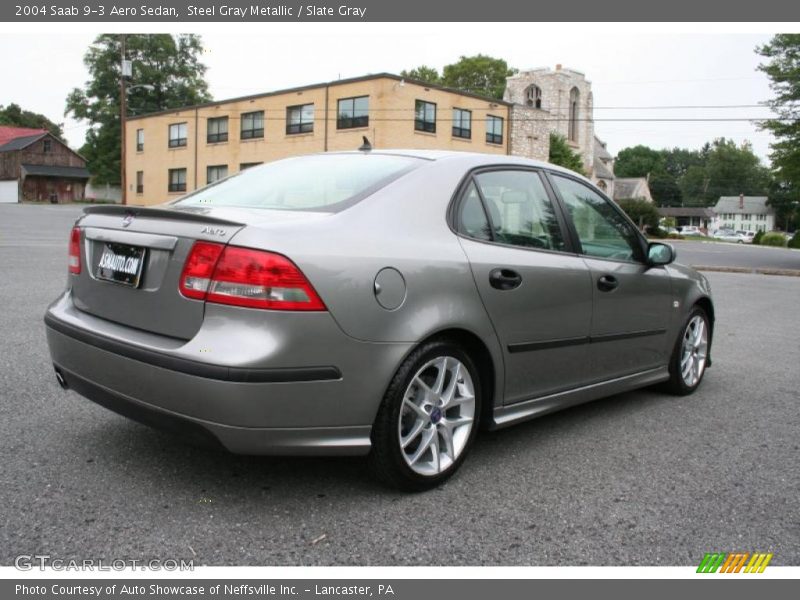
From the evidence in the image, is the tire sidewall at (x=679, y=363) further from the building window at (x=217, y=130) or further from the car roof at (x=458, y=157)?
the building window at (x=217, y=130)

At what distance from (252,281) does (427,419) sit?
3.42 feet

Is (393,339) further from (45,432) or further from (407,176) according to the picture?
(45,432)

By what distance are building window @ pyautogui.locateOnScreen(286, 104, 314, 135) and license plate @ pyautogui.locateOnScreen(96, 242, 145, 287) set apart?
1518 inches

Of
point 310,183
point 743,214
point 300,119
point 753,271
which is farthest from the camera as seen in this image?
point 743,214

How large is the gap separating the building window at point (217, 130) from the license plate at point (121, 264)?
4412cm

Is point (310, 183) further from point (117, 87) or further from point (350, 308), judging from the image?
point (117, 87)

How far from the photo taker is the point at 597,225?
452 centimetres

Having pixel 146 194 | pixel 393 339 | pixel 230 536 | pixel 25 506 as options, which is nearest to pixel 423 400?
pixel 393 339

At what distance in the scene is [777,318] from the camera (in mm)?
10227

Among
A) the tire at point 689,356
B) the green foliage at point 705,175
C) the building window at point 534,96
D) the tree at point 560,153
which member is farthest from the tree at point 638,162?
the tire at point 689,356

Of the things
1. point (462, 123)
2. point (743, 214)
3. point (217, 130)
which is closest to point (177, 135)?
point (217, 130)

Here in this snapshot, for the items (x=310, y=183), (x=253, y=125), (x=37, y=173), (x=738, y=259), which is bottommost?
(x=738, y=259)

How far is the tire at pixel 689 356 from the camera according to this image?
17.1ft

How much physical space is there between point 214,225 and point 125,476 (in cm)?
128
